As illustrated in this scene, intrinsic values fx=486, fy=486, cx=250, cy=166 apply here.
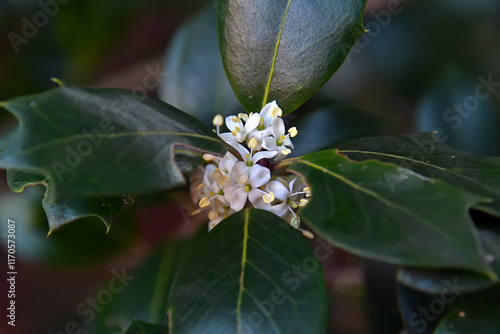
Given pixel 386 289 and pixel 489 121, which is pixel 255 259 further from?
pixel 489 121

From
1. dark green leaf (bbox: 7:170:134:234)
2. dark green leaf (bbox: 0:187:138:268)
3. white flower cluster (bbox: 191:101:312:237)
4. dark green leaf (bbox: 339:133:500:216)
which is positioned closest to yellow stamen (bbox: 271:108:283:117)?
white flower cluster (bbox: 191:101:312:237)

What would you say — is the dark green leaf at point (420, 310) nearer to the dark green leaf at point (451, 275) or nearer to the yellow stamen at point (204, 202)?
the dark green leaf at point (451, 275)

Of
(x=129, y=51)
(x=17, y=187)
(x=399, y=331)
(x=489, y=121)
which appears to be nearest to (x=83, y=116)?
(x=17, y=187)

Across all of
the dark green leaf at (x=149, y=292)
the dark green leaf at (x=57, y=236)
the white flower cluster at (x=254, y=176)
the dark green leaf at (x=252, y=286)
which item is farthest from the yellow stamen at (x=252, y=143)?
the dark green leaf at (x=57, y=236)

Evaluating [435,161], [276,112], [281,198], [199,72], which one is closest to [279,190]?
[281,198]

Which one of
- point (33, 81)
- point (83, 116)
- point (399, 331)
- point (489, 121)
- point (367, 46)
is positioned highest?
point (83, 116)
